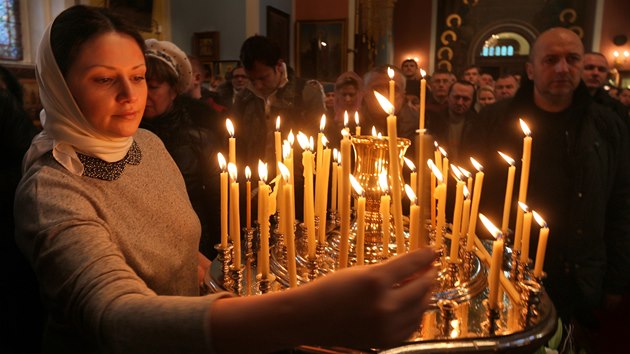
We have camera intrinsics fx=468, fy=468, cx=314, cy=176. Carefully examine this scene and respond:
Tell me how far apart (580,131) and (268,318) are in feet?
7.08

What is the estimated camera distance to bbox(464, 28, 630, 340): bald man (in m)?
2.22

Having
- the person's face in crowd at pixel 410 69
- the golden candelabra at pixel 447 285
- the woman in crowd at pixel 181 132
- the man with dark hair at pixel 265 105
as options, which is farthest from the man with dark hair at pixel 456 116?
the person's face in crowd at pixel 410 69

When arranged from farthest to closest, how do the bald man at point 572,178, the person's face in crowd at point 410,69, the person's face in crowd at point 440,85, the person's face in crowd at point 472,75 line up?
the person's face in crowd at point 410,69 → the person's face in crowd at point 472,75 → the person's face in crowd at point 440,85 → the bald man at point 572,178

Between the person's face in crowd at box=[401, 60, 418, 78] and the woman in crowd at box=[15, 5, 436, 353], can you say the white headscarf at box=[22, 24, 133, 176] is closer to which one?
the woman in crowd at box=[15, 5, 436, 353]

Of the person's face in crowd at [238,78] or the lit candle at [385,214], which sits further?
the person's face in crowd at [238,78]

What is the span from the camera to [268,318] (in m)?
0.63

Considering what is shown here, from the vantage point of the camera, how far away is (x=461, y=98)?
399cm

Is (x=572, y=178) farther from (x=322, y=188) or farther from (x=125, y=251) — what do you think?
(x=125, y=251)

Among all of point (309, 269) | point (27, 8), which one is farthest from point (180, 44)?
point (309, 269)

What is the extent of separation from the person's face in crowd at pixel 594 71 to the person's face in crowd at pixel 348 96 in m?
1.85

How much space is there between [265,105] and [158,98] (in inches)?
50.5

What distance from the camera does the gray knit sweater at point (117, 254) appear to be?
70 cm

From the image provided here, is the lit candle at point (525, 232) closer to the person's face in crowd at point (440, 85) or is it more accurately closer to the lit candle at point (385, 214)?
the lit candle at point (385, 214)

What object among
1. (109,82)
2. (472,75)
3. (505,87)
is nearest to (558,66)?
(109,82)
